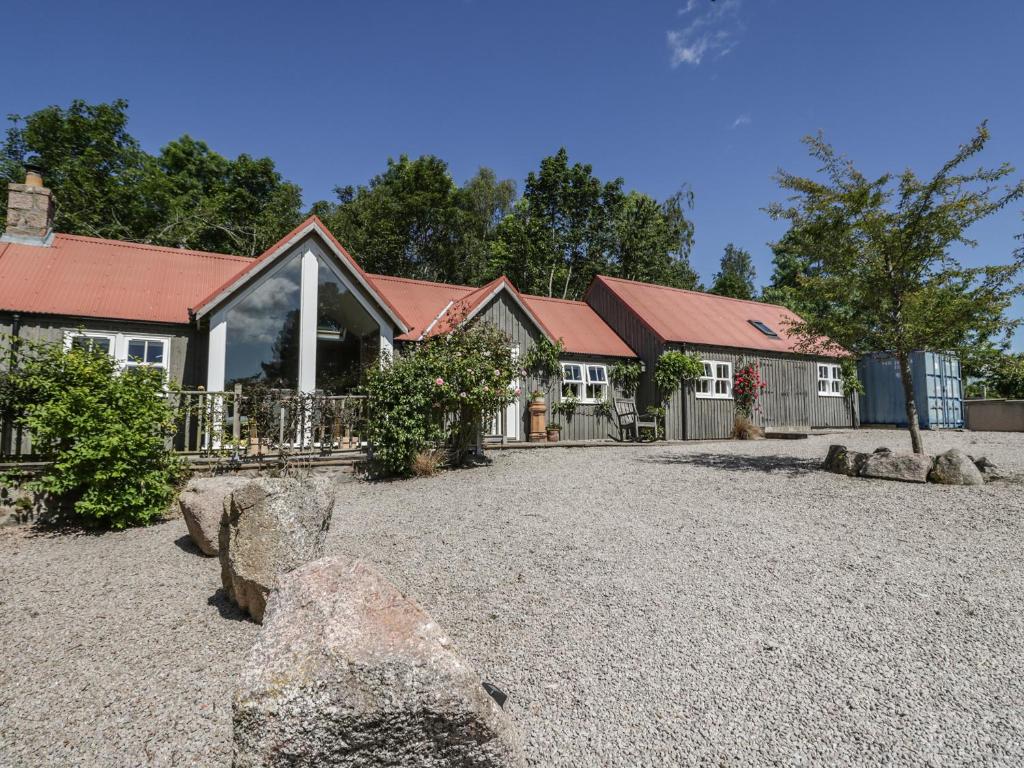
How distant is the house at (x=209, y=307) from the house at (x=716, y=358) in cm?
594

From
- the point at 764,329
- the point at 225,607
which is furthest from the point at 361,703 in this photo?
the point at 764,329

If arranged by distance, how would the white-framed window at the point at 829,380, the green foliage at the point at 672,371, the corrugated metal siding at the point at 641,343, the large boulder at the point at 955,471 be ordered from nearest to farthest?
the large boulder at the point at 955,471 → the green foliage at the point at 672,371 → the corrugated metal siding at the point at 641,343 → the white-framed window at the point at 829,380

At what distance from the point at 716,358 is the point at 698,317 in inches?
110

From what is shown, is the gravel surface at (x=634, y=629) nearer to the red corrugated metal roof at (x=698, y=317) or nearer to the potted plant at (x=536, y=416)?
the potted plant at (x=536, y=416)

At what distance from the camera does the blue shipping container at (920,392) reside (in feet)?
68.3

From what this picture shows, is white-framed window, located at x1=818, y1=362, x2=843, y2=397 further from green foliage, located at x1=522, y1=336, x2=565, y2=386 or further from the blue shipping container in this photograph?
green foliage, located at x1=522, y1=336, x2=565, y2=386

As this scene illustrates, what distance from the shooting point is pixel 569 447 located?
1403cm

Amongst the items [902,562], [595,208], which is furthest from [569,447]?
[595,208]

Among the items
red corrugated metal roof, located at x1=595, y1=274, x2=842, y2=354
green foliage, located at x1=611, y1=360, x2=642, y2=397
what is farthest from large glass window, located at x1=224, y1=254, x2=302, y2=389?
red corrugated metal roof, located at x1=595, y1=274, x2=842, y2=354

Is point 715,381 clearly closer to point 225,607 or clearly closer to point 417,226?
point 225,607

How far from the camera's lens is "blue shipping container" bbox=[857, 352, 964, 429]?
20.8 metres

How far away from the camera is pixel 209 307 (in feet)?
35.8

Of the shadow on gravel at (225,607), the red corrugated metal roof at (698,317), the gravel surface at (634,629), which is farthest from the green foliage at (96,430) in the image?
the red corrugated metal roof at (698,317)

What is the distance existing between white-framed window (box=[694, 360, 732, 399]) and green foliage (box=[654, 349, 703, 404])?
2.51 feet
